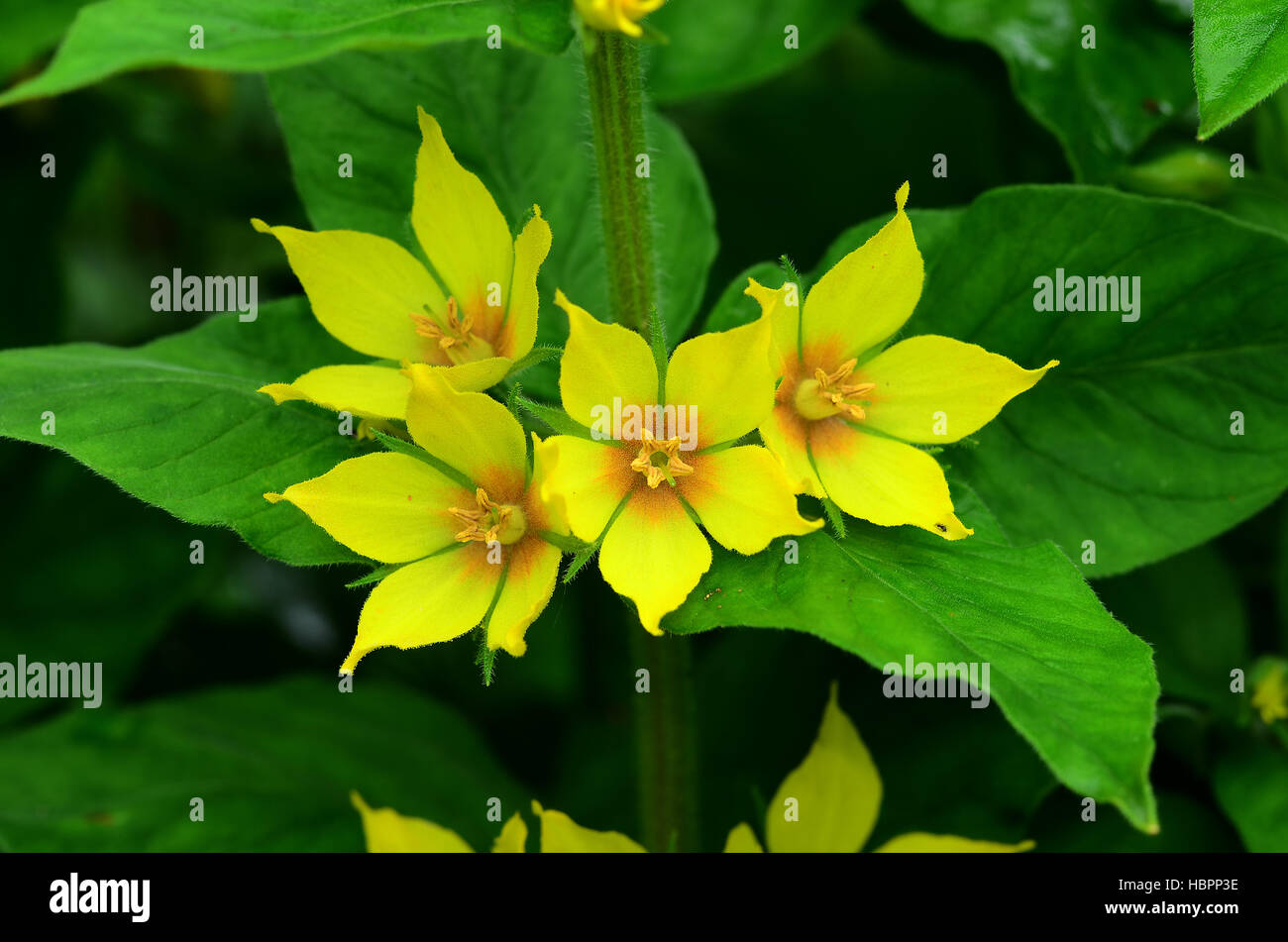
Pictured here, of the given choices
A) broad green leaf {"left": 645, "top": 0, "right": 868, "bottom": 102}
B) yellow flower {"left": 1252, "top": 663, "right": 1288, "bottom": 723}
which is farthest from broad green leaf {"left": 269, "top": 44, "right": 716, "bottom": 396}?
yellow flower {"left": 1252, "top": 663, "right": 1288, "bottom": 723}

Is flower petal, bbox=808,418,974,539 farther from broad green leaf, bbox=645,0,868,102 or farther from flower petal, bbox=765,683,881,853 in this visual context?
broad green leaf, bbox=645,0,868,102

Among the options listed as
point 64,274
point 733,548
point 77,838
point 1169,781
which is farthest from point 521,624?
point 64,274

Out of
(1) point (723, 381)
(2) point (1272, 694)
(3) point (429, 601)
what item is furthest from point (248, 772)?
(2) point (1272, 694)

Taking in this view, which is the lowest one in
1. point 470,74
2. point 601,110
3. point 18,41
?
point 601,110

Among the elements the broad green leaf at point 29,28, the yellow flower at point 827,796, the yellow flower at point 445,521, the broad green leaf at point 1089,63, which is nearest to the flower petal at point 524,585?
the yellow flower at point 445,521

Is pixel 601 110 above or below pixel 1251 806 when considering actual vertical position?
above
